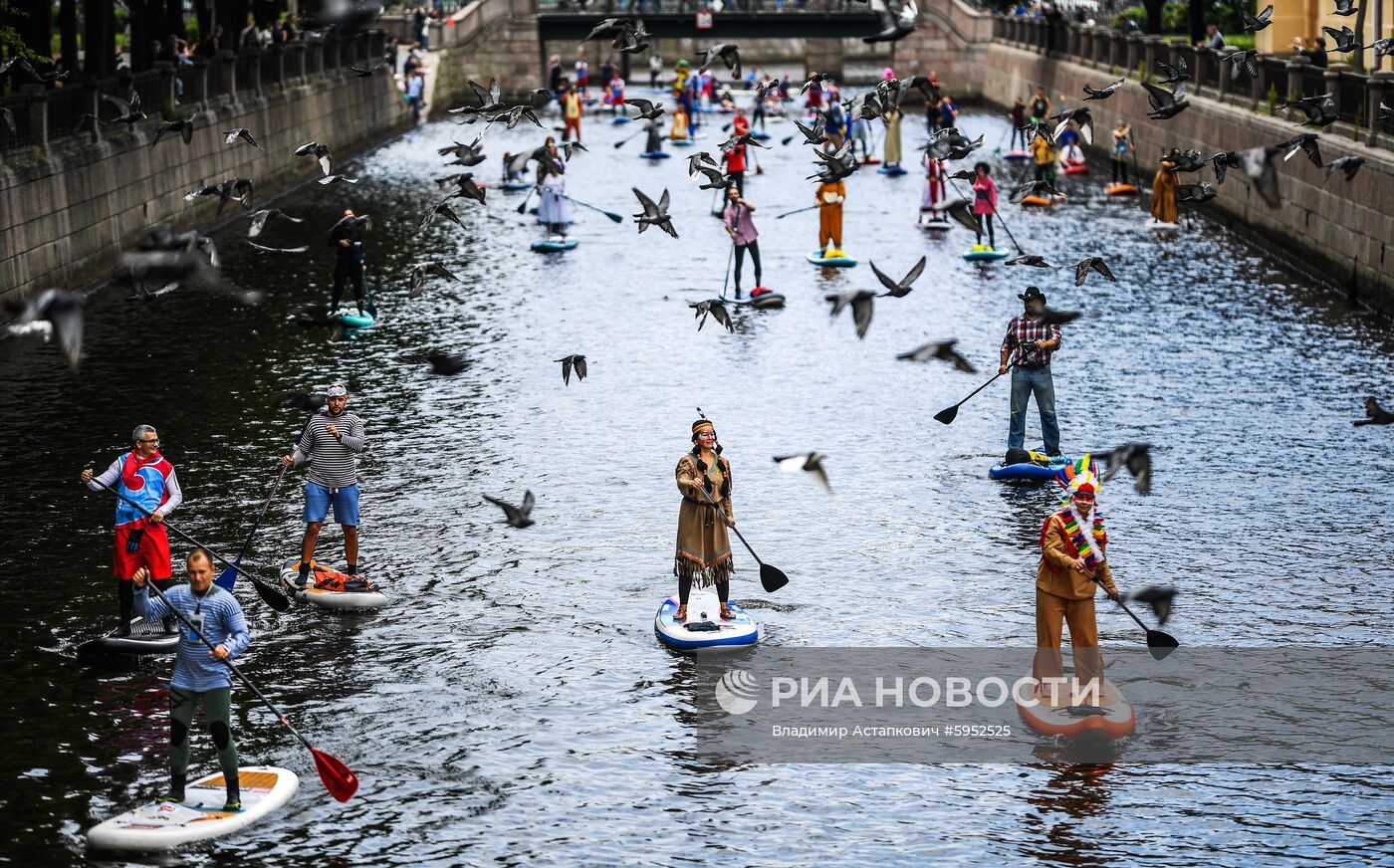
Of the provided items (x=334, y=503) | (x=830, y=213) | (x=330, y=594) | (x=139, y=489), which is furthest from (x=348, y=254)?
(x=139, y=489)

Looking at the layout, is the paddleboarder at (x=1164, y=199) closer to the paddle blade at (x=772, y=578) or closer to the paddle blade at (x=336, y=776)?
the paddle blade at (x=772, y=578)

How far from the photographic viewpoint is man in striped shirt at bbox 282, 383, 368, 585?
53.0 feet

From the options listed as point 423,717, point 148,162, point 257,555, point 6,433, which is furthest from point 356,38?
point 423,717

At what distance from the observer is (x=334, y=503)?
645 inches

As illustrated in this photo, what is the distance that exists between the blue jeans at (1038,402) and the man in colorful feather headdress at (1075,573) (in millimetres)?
7016

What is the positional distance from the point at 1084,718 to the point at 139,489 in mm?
7477

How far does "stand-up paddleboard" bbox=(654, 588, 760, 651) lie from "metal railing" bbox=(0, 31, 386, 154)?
18.6 metres

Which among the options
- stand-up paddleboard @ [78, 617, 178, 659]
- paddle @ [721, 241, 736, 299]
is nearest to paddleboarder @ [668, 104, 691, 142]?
paddle @ [721, 241, 736, 299]

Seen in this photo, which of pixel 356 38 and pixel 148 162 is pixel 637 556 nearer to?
pixel 148 162

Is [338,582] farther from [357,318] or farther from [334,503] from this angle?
[357,318]

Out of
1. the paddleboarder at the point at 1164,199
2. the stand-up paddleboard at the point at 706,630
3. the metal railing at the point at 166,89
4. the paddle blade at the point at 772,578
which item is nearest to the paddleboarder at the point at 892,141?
the paddleboarder at the point at 1164,199

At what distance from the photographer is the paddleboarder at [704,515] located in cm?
1486

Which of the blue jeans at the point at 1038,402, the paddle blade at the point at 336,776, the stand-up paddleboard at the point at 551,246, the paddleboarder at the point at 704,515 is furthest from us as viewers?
the stand-up paddleboard at the point at 551,246

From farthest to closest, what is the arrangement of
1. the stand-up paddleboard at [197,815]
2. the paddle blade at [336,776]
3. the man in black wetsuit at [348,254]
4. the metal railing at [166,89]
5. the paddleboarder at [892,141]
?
the paddleboarder at [892,141]
the metal railing at [166,89]
the man in black wetsuit at [348,254]
the paddle blade at [336,776]
the stand-up paddleboard at [197,815]
